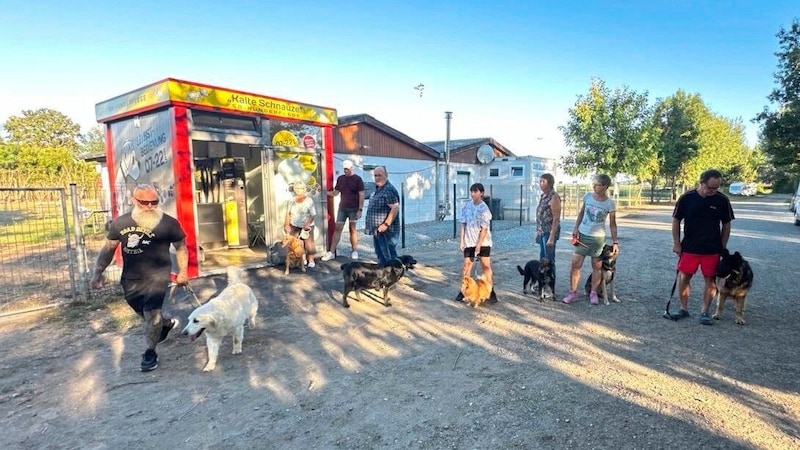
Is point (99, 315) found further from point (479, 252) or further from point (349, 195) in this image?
point (479, 252)

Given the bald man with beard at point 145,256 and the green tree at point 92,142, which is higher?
the green tree at point 92,142

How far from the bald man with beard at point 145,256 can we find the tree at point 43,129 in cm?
6329

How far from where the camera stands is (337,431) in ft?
9.36

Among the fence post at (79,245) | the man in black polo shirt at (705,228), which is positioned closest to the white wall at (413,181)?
the fence post at (79,245)

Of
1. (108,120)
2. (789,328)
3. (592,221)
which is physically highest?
(108,120)

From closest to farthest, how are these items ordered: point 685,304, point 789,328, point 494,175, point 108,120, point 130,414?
point 130,414 → point 789,328 → point 685,304 → point 108,120 → point 494,175

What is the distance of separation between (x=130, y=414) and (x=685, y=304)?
5802 millimetres

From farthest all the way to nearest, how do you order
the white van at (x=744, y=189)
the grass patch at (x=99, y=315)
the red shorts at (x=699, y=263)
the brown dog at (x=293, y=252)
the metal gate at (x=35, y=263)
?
the white van at (x=744, y=189) → the brown dog at (x=293, y=252) → the metal gate at (x=35, y=263) → the grass patch at (x=99, y=315) → the red shorts at (x=699, y=263)

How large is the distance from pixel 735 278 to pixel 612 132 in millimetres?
18831

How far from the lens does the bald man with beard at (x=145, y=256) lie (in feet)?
11.8

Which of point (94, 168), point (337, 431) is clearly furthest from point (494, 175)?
point (94, 168)

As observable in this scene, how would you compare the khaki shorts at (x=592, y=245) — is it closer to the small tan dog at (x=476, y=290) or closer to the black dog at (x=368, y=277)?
the small tan dog at (x=476, y=290)

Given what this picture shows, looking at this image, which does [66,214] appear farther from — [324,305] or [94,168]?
[94,168]

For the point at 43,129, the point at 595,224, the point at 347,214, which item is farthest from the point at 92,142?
the point at 595,224
